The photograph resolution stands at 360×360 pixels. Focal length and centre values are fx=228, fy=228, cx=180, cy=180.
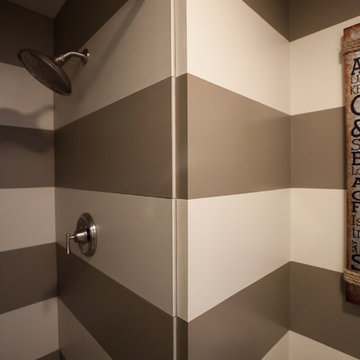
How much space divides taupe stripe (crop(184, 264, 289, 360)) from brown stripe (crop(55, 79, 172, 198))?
0.34 meters

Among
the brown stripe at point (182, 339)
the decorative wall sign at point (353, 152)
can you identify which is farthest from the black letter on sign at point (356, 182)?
the brown stripe at point (182, 339)

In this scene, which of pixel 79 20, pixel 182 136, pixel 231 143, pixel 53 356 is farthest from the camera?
pixel 53 356

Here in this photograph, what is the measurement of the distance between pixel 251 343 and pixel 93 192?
0.71 m

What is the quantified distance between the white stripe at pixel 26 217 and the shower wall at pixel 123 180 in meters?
0.20

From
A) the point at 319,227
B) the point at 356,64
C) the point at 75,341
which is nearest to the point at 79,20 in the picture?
the point at 356,64

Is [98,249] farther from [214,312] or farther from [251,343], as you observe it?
[251,343]

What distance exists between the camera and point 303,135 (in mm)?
841

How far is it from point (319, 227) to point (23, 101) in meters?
1.34

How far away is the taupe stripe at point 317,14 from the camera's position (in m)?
0.72

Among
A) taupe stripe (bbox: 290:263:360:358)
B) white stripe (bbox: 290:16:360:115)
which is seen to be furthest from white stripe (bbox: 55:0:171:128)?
taupe stripe (bbox: 290:263:360:358)

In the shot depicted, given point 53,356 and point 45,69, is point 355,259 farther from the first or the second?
point 53,356

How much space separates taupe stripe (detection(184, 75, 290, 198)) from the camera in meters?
0.52

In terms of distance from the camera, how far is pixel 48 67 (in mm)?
706

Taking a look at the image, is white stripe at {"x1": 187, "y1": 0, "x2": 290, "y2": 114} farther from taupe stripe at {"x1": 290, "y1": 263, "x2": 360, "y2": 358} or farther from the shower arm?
taupe stripe at {"x1": 290, "y1": 263, "x2": 360, "y2": 358}
